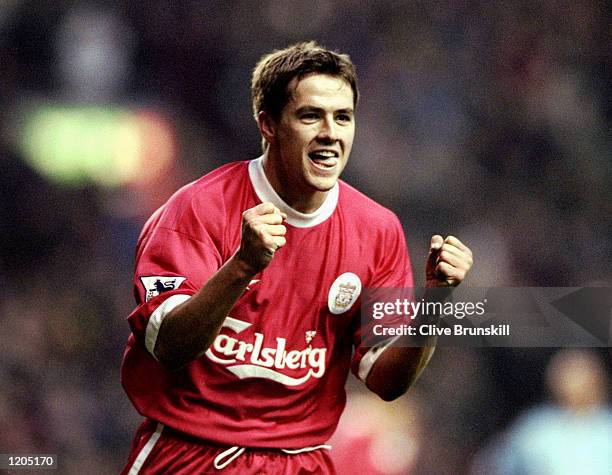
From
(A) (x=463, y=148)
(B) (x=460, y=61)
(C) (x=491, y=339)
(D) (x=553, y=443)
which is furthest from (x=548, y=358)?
(B) (x=460, y=61)

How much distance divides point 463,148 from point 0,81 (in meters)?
2.90

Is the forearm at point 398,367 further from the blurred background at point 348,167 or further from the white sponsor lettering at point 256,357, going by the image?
the blurred background at point 348,167

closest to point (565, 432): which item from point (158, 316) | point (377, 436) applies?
point (377, 436)

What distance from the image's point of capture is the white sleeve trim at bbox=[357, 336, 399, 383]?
10.9 feet

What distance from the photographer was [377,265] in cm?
335

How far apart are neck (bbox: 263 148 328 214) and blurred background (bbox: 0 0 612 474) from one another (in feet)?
8.75

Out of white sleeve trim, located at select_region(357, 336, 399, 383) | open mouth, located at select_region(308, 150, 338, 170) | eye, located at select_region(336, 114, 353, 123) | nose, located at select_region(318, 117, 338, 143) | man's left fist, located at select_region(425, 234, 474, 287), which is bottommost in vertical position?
white sleeve trim, located at select_region(357, 336, 399, 383)

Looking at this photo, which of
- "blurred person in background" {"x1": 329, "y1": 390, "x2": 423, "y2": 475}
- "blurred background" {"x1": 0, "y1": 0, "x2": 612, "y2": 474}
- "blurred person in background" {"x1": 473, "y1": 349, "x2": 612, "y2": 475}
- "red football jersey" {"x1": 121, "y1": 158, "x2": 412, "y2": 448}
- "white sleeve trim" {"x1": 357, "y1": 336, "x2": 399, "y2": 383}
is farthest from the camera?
"blurred background" {"x1": 0, "y1": 0, "x2": 612, "y2": 474}

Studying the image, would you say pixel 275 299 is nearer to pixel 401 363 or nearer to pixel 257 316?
pixel 257 316

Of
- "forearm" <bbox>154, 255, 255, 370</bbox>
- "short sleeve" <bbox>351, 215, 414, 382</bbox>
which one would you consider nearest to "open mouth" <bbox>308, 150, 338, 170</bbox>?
"short sleeve" <bbox>351, 215, 414, 382</bbox>

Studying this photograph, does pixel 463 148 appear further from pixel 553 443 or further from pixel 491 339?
pixel 553 443

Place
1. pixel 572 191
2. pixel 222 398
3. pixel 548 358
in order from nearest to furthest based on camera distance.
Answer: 1. pixel 222 398
2. pixel 548 358
3. pixel 572 191

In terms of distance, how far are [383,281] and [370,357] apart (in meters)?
0.23

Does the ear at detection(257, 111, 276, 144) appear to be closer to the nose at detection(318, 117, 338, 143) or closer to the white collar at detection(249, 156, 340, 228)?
the white collar at detection(249, 156, 340, 228)
